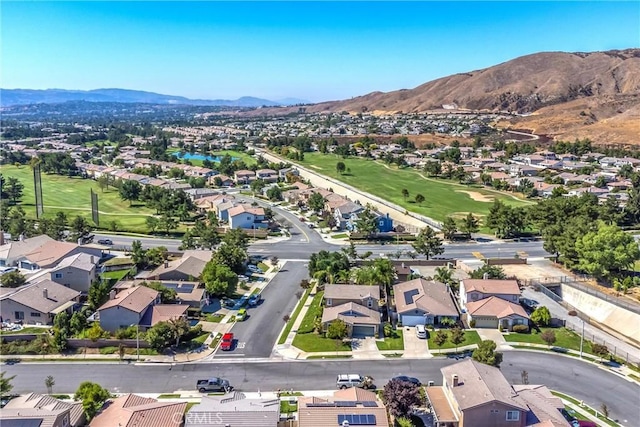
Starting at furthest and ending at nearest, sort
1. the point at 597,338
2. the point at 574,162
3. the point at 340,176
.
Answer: the point at 574,162 < the point at 340,176 < the point at 597,338

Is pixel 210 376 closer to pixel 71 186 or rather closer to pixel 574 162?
pixel 71 186

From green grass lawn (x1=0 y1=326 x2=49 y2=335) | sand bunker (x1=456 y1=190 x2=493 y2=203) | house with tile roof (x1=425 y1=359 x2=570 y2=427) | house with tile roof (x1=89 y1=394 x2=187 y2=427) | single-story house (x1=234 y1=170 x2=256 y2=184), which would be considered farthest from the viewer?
single-story house (x1=234 y1=170 x2=256 y2=184)

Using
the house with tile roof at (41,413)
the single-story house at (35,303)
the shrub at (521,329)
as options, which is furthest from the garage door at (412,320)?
the single-story house at (35,303)

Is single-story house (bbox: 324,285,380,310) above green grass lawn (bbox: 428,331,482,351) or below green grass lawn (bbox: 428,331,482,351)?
above

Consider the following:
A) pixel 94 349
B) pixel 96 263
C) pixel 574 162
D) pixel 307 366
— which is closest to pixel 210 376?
pixel 307 366

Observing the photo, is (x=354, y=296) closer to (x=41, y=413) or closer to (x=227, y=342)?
(x=227, y=342)

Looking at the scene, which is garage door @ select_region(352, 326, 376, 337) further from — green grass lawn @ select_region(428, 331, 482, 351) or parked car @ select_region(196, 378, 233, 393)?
parked car @ select_region(196, 378, 233, 393)

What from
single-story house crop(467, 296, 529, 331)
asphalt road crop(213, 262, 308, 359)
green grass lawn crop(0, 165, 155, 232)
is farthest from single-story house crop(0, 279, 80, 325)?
single-story house crop(467, 296, 529, 331)
